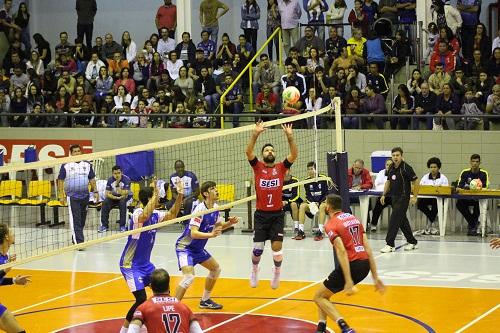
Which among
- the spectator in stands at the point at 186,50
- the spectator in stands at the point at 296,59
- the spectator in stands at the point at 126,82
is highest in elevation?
the spectator in stands at the point at 186,50

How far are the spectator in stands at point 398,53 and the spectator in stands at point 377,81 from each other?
881 mm

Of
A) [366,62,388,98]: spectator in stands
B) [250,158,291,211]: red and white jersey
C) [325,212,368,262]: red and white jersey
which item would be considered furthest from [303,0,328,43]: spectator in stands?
[325,212,368,262]: red and white jersey

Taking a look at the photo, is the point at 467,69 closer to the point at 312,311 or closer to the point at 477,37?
the point at 477,37

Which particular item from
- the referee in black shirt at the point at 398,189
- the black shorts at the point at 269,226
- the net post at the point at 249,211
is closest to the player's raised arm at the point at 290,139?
the black shorts at the point at 269,226

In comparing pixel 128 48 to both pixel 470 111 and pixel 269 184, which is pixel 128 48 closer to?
pixel 470 111

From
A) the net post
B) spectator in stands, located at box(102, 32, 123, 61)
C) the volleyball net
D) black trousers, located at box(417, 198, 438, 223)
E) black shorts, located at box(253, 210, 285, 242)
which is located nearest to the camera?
black shorts, located at box(253, 210, 285, 242)

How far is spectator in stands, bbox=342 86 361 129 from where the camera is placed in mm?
25359

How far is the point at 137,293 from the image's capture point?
548 inches

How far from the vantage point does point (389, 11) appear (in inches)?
1103

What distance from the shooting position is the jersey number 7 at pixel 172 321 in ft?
34.0

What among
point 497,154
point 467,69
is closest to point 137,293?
point 497,154

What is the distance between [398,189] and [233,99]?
24.6 ft

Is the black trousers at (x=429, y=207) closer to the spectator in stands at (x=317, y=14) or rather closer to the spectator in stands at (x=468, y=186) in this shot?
the spectator in stands at (x=468, y=186)

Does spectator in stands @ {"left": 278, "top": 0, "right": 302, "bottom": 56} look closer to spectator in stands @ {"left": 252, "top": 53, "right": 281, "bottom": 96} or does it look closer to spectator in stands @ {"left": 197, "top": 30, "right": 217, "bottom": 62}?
spectator in stands @ {"left": 252, "top": 53, "right": 281, "bottom": 96}
